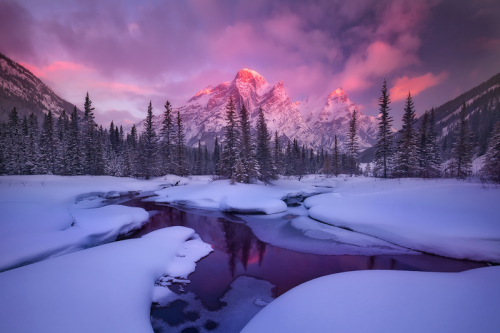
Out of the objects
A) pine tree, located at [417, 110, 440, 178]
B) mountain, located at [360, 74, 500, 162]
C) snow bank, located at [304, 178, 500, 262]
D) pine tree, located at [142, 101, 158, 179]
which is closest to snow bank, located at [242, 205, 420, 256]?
snow bank, located at [304, 178, 500, 262]

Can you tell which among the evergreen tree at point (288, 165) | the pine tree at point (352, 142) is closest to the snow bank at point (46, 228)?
the pine tree at point (352, 142)

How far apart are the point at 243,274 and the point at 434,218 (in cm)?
970

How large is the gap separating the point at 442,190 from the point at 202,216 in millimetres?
16621

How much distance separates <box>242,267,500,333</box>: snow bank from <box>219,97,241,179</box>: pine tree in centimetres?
2382

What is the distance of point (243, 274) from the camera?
7.31 meters

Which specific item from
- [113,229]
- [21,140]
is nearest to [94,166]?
[21,140]

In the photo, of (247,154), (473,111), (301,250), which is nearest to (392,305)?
(301,250)

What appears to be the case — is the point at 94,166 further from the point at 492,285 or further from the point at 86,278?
the point at 492,285

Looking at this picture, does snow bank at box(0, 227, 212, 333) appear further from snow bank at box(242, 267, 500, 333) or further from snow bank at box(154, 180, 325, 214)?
snow bank at box(154, 180, 325, 214)

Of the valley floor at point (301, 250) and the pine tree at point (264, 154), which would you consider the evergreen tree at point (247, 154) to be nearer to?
the pine tree at point (264, 154)

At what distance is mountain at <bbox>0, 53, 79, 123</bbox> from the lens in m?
140

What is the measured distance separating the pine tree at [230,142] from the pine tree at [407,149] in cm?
2403

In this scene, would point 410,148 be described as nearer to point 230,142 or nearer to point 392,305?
point 230,142

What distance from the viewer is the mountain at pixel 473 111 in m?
75.9
